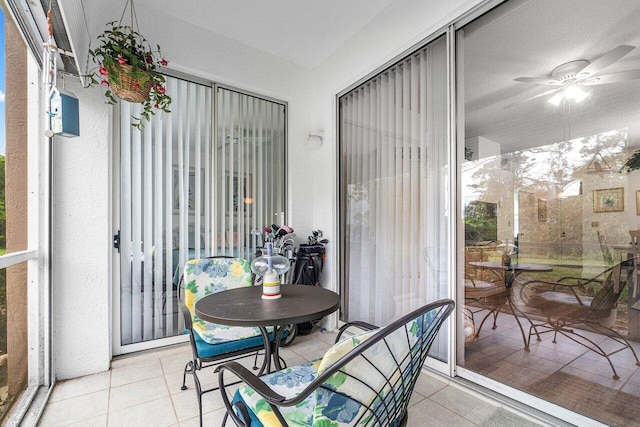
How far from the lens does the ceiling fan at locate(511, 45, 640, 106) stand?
1.57m

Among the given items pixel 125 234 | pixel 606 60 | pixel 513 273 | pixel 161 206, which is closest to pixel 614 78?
pixel 606 60

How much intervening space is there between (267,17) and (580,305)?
3410mm

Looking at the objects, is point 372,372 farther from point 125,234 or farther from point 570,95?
point 125,234

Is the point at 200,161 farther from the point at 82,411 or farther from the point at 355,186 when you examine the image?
the point at 82,411

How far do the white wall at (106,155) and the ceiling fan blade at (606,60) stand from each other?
94cm

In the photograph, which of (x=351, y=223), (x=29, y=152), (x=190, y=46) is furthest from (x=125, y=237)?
(x=351, y=223)

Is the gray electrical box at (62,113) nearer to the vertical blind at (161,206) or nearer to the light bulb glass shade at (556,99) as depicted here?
the vertical blind at (161,206)

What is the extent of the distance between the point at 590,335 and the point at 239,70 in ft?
12.1

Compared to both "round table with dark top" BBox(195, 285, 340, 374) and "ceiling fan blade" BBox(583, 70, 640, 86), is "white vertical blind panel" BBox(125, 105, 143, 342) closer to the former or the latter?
"round table with dark top" BBox(195, 285, 340, 374)

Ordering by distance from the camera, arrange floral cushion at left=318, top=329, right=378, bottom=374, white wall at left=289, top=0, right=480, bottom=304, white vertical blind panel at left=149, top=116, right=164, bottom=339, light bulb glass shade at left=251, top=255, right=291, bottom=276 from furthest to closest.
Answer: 1. white vertical blind panel at left=149, top=116, right=164, bottom=339
2. white wall at left=289, top=0, right=480, bottom=304
3. light bulb glass shade at left=251, top=255, right=291, bottom=276
4. floral cushion at left=318, top=329, right=378, bottom=374

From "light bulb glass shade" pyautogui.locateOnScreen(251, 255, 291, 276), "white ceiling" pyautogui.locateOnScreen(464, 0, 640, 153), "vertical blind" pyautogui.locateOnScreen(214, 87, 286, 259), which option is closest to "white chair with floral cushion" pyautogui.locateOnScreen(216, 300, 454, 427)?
"light bulb glass shade" pyautogui.locateOnScreen(251, 255, 291, 276)

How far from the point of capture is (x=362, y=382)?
3.10 feet

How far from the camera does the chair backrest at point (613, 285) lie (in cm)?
153

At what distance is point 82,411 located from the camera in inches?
78.1
